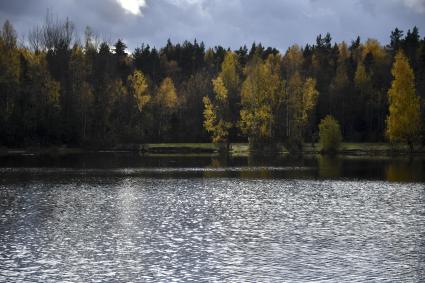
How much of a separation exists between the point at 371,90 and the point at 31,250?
399 feet

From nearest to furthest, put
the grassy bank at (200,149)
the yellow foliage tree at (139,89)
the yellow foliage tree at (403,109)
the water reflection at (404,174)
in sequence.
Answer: the water reflection at (404,174), the yellow foliage tree at (403,109), the grassy bank at (200,149), the yellow foliage tree at (139,89)

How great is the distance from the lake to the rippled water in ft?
0.18

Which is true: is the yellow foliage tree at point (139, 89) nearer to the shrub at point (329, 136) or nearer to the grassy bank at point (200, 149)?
the grassy bank at point (200, 149)

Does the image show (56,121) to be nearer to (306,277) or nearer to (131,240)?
(131,240)

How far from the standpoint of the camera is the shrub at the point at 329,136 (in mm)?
101181

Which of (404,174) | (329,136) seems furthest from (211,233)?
(329,136)

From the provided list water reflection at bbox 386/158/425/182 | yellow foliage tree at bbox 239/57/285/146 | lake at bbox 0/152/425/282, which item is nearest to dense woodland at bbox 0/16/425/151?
yellow foliage tree at bbox 239/57/285/146

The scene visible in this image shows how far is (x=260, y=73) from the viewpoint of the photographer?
11056 centimetres

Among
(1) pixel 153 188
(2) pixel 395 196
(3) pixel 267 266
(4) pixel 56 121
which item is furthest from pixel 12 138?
(3) pixel 267 266

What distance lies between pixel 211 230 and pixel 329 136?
7706cm

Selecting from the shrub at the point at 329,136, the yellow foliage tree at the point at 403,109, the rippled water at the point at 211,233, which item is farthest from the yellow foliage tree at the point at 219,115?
the rippled water at the point at 211,233

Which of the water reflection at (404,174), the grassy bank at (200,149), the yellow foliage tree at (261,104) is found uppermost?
the yellow foliage tree at (261,104)

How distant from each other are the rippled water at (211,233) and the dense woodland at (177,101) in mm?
61140

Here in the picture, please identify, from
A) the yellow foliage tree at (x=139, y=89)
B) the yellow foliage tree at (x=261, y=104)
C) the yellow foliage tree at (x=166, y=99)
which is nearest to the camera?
the yellow foliage tree at (x=261, y=104)
